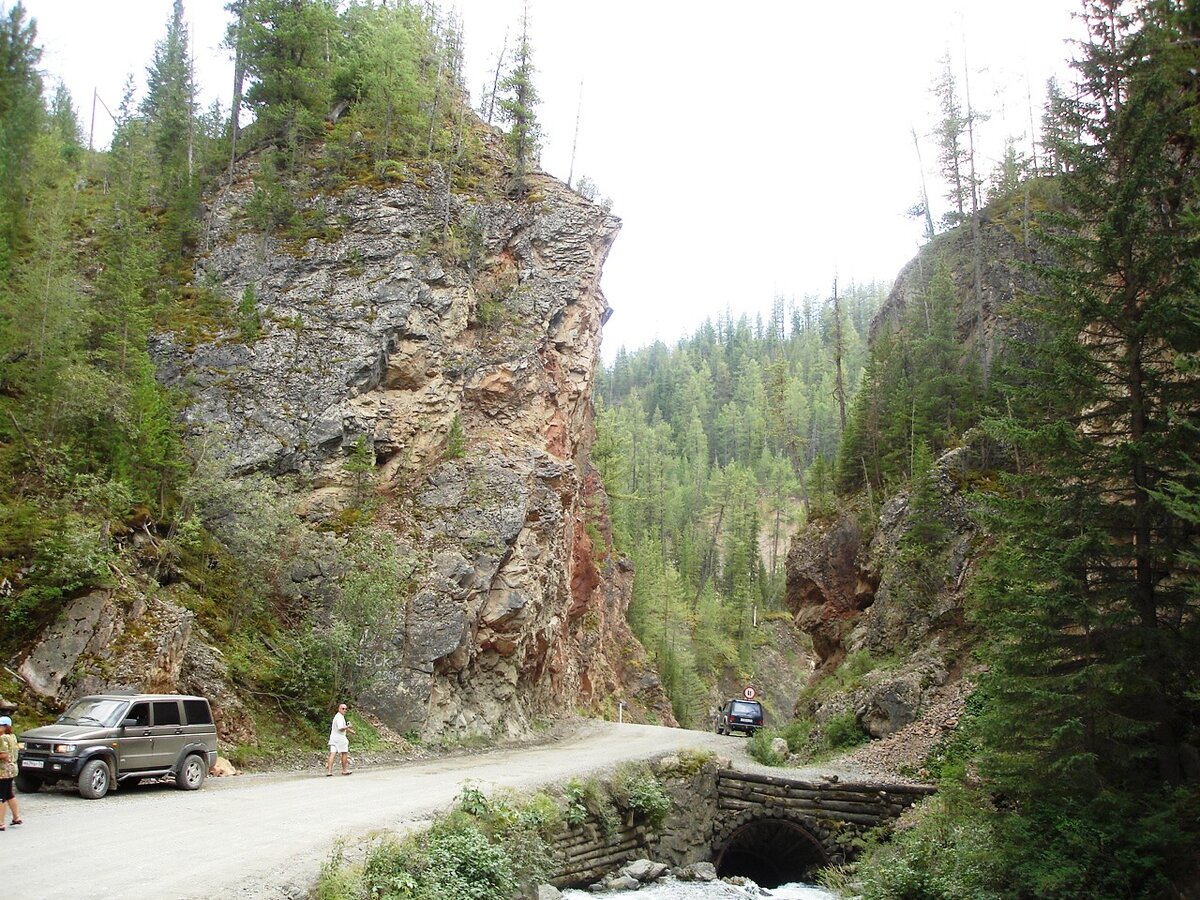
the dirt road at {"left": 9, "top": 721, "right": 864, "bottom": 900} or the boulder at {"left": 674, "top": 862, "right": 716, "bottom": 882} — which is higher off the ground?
the dirt road at {"left": 9, "top": 721, "right": 864, "bottom": 900}

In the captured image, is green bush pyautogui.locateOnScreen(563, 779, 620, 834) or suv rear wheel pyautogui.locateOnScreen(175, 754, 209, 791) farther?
green bush pyautogui.locateOnScreen(563, 779, 620, 834)

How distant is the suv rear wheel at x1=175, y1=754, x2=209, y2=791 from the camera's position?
1521 centimetres

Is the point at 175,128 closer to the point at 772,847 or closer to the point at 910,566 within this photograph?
the point at 910,566

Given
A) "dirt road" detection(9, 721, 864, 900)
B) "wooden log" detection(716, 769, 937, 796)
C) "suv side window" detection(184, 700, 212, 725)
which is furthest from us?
"wooden log" detection(716, 769, 937, 796)

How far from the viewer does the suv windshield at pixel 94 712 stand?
46.5 ft

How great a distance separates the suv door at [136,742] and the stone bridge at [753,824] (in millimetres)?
9019

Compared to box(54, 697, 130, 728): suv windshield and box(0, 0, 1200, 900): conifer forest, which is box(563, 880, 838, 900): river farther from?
box(54, 697, 130, 728): suv windshield

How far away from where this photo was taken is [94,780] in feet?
45.1

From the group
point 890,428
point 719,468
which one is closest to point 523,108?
point 890,428

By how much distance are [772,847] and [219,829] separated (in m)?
18.0

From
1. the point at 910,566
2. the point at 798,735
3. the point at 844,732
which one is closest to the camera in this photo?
the point at 844,732

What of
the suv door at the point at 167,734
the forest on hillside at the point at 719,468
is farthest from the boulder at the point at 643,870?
the forest on hillside at the point at 719,468

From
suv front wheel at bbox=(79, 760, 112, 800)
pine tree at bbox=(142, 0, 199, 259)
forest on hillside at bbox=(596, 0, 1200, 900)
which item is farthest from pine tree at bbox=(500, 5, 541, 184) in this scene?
suv front wheel at bbox=(79, 760, 112, 800)

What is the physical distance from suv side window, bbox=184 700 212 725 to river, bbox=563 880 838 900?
8.54m
